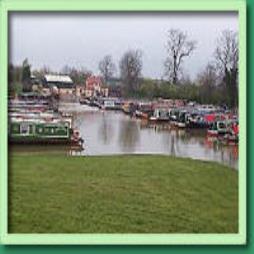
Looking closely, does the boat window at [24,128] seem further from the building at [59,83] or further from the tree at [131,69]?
the tree at [131,69]

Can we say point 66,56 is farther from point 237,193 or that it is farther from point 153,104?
point 237,193

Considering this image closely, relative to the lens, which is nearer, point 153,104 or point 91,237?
point 91,237

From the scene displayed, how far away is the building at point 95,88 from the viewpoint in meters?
1.52

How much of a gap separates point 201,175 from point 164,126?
14cm

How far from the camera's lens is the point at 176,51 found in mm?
1508

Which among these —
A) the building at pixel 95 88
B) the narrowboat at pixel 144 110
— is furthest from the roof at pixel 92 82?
the narrowboat at pixel 144 110

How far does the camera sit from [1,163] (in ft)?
4.84

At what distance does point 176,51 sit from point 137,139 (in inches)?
8.3

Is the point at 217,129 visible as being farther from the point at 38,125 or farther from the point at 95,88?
the point at 38,125

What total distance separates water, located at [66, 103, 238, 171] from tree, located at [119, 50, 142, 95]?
0.07 metres

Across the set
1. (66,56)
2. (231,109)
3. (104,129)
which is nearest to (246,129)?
(231,109)

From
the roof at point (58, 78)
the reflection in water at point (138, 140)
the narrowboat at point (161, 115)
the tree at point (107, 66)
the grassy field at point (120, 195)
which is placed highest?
the tree at point (107, 66)

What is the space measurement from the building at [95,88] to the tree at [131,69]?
5cm

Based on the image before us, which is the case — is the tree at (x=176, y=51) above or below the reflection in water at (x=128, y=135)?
above
